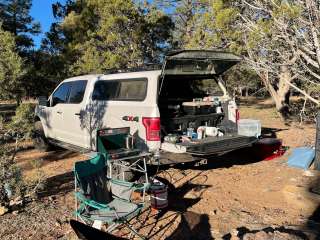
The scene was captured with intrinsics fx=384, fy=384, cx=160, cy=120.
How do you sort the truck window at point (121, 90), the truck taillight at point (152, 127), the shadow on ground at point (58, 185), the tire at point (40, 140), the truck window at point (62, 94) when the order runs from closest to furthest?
1. the shadow on ground at point (58, 185)
2. the truck taillight at point (152, 127)
3. the truck window at point (121, 90)
4. the truck window at point (62, 94)
5. the tire at point (40, 140)

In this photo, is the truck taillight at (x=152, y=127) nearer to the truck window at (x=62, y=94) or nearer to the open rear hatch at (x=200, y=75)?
the open rear hatch at (x=200, y=75)

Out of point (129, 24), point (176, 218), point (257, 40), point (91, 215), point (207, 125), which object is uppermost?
point (129, 24)

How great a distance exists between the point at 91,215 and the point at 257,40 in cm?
529

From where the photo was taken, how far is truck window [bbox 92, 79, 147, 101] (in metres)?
A: 7.13

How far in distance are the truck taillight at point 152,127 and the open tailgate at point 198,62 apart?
34.5 inches

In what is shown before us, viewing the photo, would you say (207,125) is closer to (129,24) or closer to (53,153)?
(53,153)

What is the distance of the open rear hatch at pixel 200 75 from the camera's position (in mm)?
6770

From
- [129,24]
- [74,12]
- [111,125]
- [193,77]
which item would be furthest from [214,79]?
[74,12]

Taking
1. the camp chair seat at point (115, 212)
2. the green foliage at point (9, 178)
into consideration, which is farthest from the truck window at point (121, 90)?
the camp chair seat at point (115, 212)

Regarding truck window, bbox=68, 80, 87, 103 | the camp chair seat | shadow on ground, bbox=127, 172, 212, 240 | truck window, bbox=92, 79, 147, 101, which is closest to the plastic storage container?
shadow on ground, bbox=127, 172, 212, 240

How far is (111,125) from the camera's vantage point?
7.77 meters

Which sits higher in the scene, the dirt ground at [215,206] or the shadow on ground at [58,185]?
the shadow on ground at [58,185]

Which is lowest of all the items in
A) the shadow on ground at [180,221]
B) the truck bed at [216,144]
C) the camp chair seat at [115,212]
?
the shadow on ground at [180,221]

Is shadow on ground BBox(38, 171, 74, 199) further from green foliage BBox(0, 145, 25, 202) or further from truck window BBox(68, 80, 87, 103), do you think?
truck window BBox(68, 80, 87, 103)
